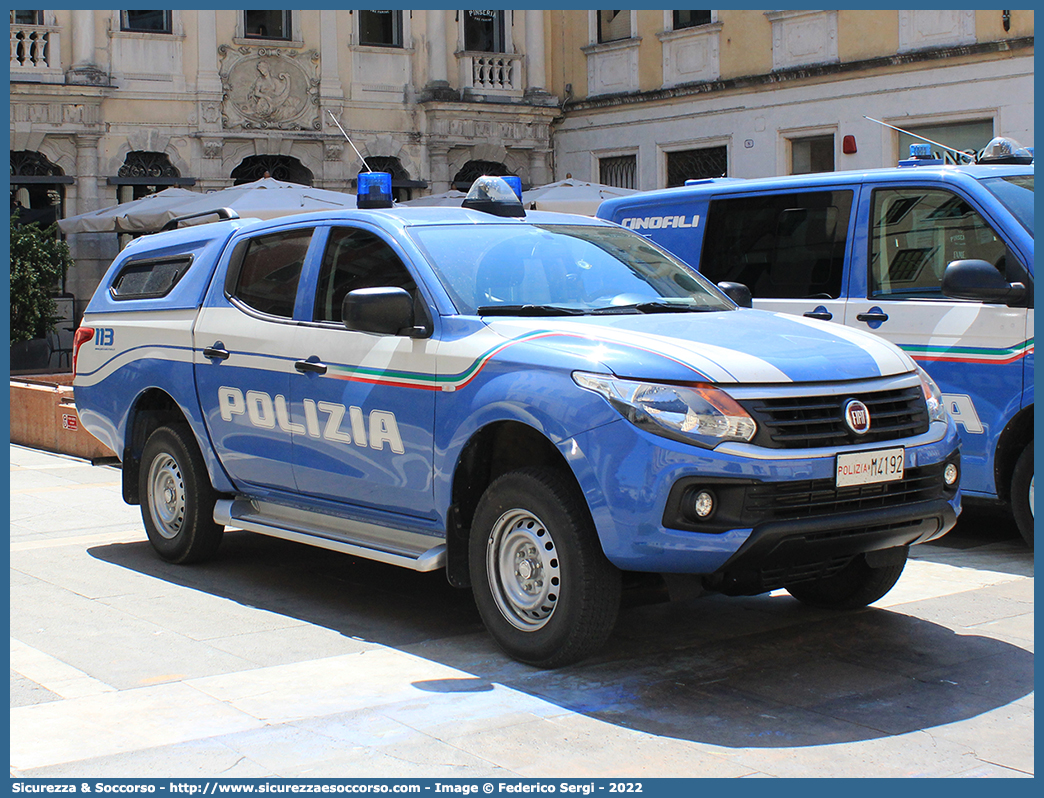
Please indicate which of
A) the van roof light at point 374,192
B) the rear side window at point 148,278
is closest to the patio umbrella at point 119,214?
the rear side window at point 148,278

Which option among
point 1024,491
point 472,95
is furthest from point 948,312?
point 472,95

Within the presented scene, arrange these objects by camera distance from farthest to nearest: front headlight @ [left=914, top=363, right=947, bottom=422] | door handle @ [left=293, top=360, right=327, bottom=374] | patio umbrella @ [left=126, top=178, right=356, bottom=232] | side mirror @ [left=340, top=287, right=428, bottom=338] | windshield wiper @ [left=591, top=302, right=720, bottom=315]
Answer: patio umbrella @ [left=126, top=178, right=356, bottom=232] → door handle @ [left=293, top=360, right=327, bottom=374] → windshield wiper @ [left=591, top=302, right=720, bottom=315] → side mirror @ [left=340, top=287, right=428, bottom=338] → front headlight @ [left=914, top=363, right=947, bottom=422]

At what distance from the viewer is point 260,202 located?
16844 millimetres

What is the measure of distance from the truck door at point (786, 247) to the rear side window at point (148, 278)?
11.0 feet

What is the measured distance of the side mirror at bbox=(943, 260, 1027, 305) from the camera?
7062 millimetres

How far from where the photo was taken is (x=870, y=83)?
20.4 meters

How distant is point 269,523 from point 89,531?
2.55m

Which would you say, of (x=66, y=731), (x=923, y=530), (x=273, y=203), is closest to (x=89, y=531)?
(x=66, y=731)

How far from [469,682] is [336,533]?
4.49 ft

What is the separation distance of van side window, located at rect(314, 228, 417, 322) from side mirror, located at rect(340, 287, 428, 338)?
32cm

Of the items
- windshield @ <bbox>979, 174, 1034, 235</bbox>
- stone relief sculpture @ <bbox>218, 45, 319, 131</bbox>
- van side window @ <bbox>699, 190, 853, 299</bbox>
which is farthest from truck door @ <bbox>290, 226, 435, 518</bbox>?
stone relief sculpture @ <bbox>218, 45, 319, 131</bbox>

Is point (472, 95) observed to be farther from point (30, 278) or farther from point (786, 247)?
point (786, 247)

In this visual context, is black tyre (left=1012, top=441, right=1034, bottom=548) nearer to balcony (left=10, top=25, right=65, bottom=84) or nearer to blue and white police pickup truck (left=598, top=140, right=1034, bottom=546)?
blue and white police pickup truck (left=598, top=140, right=1034, bottom=546)

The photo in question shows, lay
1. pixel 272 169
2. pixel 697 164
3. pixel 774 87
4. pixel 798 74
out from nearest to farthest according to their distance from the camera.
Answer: pixel 798 74
pixel 774 87
pixel 697 164
pixel 272 169
